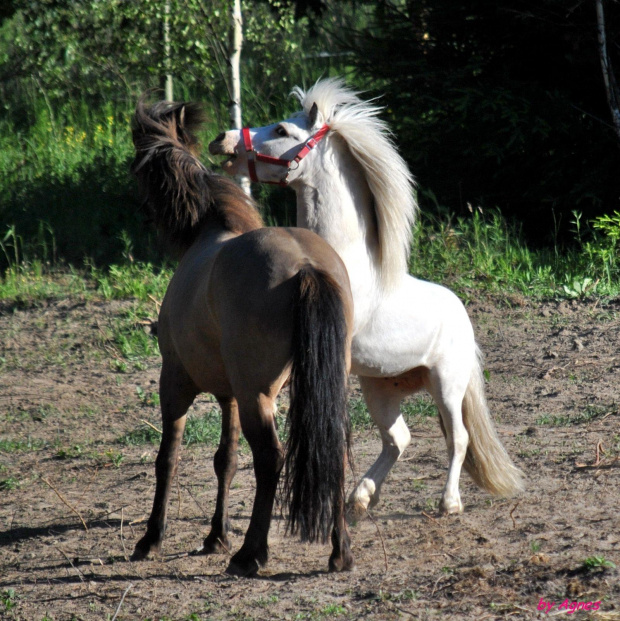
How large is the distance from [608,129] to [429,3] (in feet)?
7.82

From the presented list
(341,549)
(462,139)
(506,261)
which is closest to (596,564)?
(341,549)

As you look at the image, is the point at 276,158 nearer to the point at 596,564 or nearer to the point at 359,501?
the point at 359,501

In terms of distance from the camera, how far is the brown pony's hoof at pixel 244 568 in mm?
3074

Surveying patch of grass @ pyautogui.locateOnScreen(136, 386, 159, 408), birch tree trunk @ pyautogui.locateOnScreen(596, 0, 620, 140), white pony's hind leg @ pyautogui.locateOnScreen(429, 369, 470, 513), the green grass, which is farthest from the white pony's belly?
birch tree trunk @ pyautogui.locateOnScreen(596, 0, 620, 140)

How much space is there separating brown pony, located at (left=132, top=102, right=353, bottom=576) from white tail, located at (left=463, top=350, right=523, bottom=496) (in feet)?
3.92

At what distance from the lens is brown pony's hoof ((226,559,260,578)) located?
3074 millimetres

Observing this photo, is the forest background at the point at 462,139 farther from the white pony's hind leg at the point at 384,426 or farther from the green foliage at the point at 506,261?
the white pony's hind leg at the point at 384,426

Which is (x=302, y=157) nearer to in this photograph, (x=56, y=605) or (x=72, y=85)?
(x=56, y=605)

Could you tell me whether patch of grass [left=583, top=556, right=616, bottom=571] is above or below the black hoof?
above

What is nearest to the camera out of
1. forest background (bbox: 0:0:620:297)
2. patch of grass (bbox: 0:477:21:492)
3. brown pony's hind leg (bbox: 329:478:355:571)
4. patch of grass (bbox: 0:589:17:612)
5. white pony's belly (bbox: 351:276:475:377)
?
patch of grass (bbox: 0:589:17:612)

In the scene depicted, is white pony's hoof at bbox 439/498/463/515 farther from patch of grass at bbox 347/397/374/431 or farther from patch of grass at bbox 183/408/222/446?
patch of grass at bbox 183/408/222/446

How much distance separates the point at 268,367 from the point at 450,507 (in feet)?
4.72

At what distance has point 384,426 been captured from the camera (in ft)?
13.5

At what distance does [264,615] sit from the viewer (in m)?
2.78
